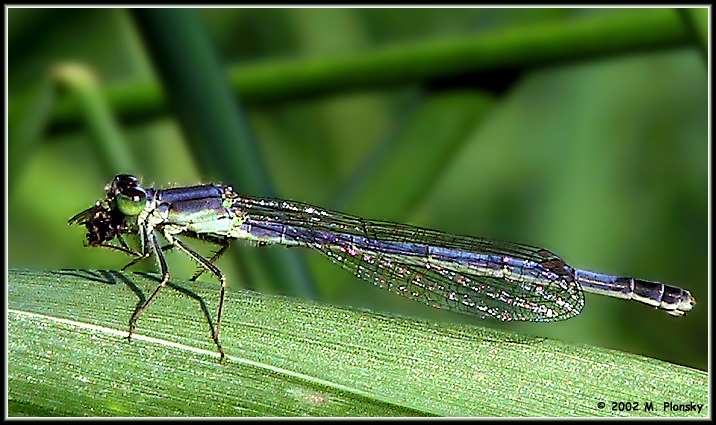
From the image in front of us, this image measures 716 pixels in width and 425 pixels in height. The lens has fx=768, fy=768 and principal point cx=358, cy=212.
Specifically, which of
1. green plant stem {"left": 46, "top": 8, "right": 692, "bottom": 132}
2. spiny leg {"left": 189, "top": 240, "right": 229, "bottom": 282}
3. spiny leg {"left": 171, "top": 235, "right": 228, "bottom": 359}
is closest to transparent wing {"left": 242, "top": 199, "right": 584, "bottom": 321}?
spiny leg {"left": 189, "top": 240, "right": 229, "bottom": 282}

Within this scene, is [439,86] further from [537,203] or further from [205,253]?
[537,203]

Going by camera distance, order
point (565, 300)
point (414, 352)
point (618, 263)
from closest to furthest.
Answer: point (414, 352)
point (565, 300)
point (618, 263)

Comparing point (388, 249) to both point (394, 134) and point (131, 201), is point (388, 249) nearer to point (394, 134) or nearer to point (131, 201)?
point (394, 134)

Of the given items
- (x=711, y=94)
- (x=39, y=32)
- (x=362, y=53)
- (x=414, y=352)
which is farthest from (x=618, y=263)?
(x=39, y=32)

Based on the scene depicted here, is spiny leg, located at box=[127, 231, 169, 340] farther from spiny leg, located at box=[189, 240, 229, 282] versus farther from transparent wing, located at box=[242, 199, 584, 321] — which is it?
transparent wing, located at box=[242, 199, 584, 321]

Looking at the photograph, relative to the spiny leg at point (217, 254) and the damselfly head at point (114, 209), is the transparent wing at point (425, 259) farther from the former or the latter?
the damselfly head at point (114, 209)

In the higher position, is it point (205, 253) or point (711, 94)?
point (711, 94)
